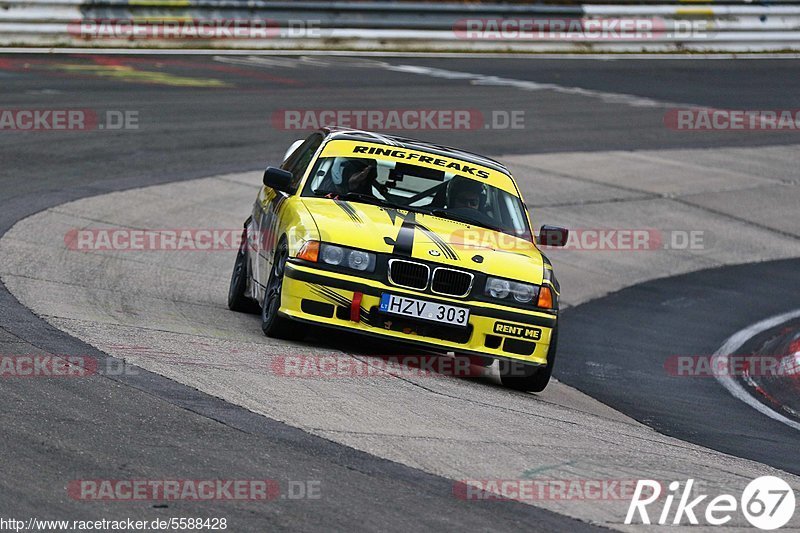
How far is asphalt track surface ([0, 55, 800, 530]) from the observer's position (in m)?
5.69

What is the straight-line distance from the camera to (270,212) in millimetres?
9992

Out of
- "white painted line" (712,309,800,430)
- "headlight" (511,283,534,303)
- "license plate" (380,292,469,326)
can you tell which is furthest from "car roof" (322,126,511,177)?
"white painted line" (712,309,800,430)

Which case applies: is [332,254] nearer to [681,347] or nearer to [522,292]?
[522,292]

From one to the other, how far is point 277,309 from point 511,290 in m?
1.54

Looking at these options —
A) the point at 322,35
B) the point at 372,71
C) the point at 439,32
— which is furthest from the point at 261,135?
the point at 439,32

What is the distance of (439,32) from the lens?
29.8 metres

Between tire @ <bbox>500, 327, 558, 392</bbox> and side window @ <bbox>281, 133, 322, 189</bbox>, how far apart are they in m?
2.16

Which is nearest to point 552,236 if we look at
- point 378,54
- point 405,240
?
point 405,240

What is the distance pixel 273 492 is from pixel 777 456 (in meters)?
3.79

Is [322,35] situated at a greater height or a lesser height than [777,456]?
greater

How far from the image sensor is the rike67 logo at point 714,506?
5902mm

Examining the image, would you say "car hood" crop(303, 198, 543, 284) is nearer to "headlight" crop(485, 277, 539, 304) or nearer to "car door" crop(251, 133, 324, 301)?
"headlight" crop(485, 277, 539, 304)

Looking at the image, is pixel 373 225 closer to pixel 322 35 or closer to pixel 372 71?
pixel 372 71

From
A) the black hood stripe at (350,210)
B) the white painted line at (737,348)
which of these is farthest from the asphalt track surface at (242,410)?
the black hood stripe at (350,210)
